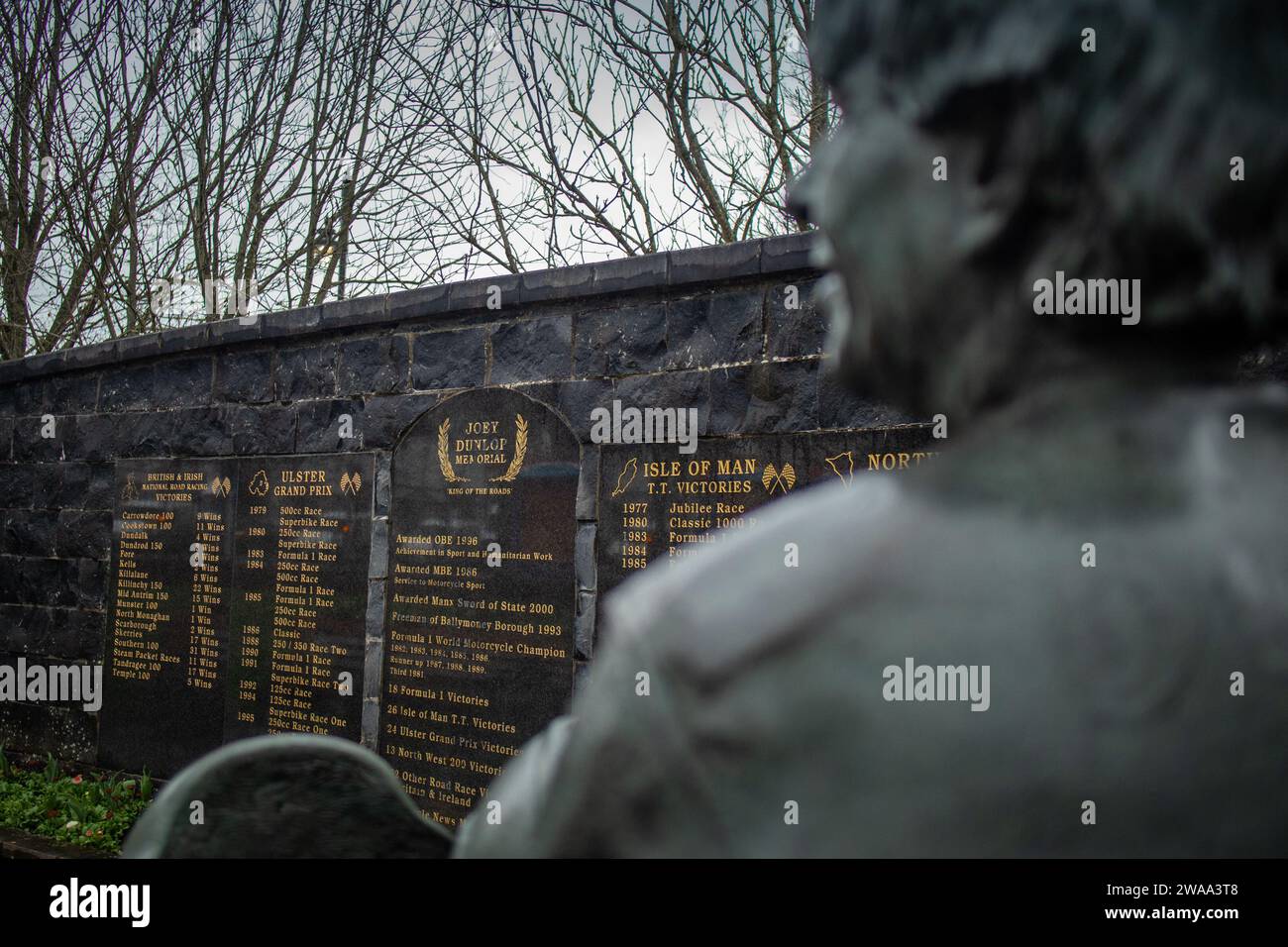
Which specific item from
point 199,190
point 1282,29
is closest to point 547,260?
point 199,190

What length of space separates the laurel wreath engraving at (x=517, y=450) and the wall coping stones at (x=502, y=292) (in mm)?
615

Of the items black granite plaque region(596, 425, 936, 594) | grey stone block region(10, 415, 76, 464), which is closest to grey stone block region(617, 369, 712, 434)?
black granite plaque region(596, 425, 936, 594)

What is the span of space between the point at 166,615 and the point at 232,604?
2.13 feet

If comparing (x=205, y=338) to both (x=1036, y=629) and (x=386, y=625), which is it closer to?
(x=386, y=625)

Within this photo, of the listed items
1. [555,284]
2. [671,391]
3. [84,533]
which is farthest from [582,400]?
[84,533]

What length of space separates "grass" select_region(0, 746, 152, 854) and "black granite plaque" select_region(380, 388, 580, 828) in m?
1.89

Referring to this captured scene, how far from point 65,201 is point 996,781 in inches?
433

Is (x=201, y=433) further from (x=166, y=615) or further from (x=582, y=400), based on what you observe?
(x=582, y=400)

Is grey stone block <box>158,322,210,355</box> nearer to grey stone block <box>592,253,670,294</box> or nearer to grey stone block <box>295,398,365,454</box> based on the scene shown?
grey stone block <box>295,398,365,454</box>

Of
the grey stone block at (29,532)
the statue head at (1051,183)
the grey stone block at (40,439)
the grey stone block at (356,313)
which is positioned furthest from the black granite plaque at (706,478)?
the grey stone block at (29,532)

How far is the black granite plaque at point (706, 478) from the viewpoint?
385cm

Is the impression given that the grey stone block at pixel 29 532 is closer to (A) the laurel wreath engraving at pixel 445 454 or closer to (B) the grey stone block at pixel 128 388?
(B) the grey stone block at pixel 128 388

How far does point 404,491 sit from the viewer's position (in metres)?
5.10

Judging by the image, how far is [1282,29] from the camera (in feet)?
2.22
